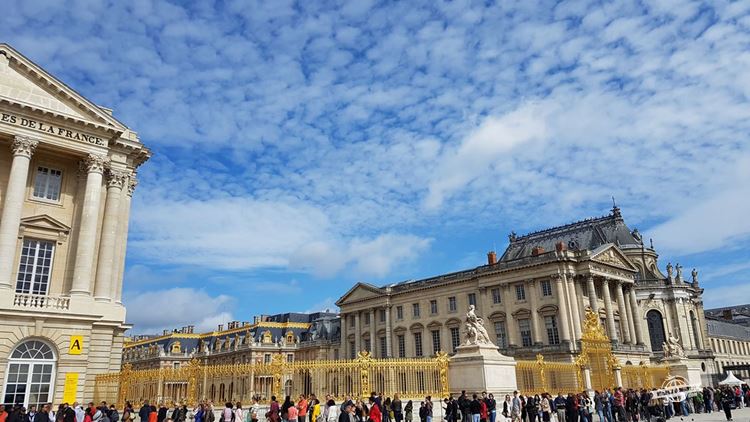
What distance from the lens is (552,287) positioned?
49281mm

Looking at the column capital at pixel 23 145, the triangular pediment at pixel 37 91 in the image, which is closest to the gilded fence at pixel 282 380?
the column capital at pixel 23 145

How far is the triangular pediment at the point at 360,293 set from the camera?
64.7 metres

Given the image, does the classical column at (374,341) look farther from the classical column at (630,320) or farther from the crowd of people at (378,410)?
the crowd of people at (378,410)

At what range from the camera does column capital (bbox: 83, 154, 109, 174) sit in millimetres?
24266

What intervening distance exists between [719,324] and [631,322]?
120 feet

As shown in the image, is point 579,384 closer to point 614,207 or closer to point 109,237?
point 109,237

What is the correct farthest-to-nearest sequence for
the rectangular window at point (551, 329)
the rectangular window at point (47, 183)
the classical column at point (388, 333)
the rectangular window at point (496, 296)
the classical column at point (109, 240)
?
1. the classical column at point (388, 333)
2. the rectangular window at point (496, 296)
3. the rectangular window at point (551, 329)
4. the rectangular window at point (47, 183)
5. the classical column at point (109, 240)

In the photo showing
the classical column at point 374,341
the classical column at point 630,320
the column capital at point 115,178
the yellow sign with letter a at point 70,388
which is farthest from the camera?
the classical column at point 374,341

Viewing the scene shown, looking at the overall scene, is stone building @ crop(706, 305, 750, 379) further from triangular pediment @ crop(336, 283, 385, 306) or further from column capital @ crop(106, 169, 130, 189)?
column capital @ crop(106, 169, 130, 189)

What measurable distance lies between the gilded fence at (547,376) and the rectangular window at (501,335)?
79.8ft

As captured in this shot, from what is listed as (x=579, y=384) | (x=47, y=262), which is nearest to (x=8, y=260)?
(x=47, y=262)

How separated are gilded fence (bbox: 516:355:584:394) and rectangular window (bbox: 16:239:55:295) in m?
19.7

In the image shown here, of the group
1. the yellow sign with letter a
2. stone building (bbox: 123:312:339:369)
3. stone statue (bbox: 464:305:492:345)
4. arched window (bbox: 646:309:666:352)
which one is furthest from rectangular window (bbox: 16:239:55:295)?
arched window (bbox: 646:309:666:352)

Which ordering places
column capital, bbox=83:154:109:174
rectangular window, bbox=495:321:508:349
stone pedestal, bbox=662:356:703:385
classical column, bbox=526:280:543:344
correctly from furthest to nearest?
1. rectangular window, bbox=495:321:508:349
2. classical column, bbox=526:280:543:344
3. stone pedestal, bbox=662:356:703:385
4. column capital, bbox=83:154:109:174
